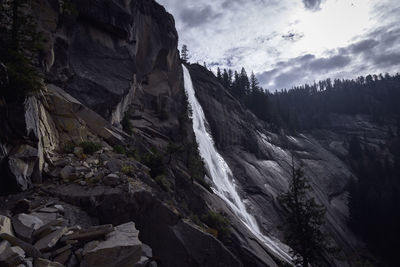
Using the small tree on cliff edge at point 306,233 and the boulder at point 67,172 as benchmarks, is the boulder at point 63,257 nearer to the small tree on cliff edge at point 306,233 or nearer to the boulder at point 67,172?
the boulder at point 67,172

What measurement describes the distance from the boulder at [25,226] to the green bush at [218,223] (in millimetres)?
15455

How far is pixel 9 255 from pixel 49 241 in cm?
118

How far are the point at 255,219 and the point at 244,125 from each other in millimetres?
27166

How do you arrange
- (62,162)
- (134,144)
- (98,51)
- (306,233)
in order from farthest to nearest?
(98,51) < (134,144) < (306,233) < (62,162)

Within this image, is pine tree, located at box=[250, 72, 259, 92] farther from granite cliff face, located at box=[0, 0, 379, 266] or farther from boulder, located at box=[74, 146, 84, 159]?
boulder, located at box=[74, 146, 84, 159]

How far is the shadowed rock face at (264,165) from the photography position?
36.7 meters

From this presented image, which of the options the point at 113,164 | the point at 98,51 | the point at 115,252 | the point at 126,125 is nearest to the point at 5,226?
the point at 115,252

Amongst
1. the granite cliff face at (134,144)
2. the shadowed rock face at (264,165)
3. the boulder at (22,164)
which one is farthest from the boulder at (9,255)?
the shadowed rock face at (264,165)

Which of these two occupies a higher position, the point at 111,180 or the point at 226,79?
the point at 226,79

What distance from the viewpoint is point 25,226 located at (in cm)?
596

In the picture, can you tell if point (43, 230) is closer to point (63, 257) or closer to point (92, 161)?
point (63, 257)

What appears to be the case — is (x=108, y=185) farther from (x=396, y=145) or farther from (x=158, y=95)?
(x=396, y=145)

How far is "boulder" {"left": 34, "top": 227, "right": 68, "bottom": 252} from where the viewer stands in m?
5.67

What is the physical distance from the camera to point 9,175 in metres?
8.05
